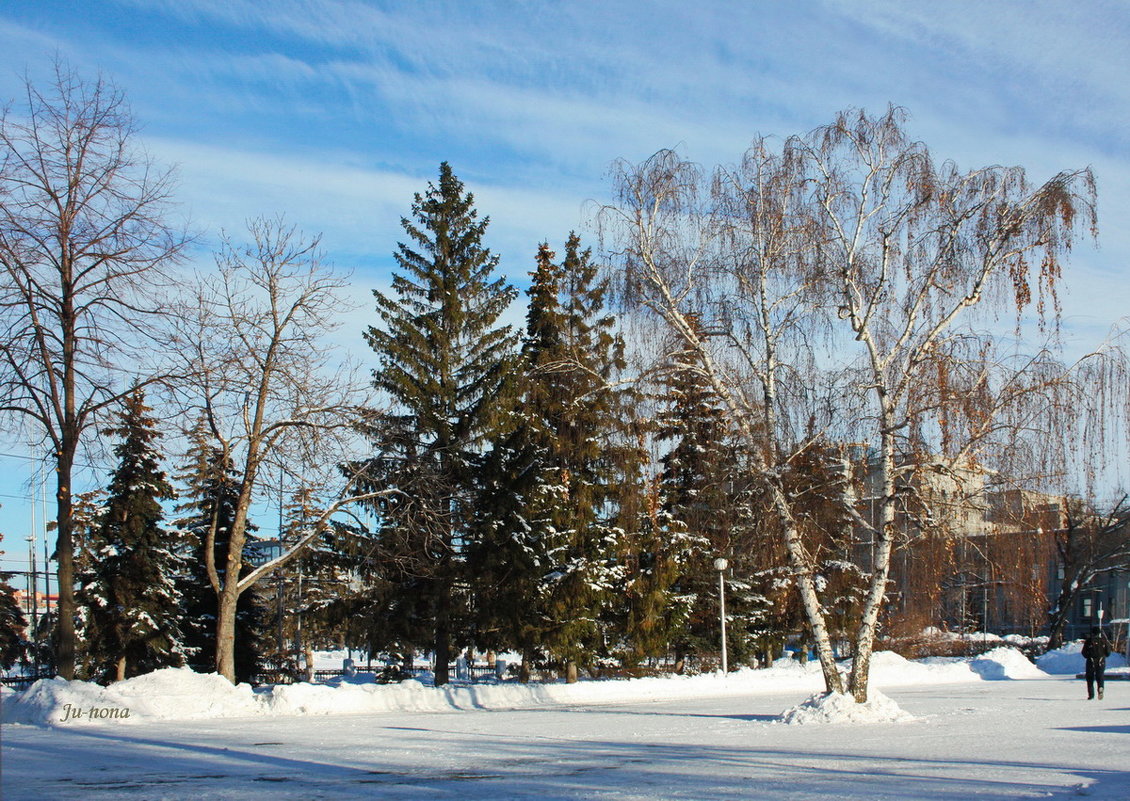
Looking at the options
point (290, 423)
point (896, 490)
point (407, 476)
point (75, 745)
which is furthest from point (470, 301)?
point (75, 745)

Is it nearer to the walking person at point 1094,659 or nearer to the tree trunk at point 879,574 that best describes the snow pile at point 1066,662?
the walking person at point 1094,659

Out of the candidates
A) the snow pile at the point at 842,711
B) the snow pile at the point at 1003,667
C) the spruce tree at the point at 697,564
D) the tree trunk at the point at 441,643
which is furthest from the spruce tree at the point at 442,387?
the snow pile at the point at 1003,667

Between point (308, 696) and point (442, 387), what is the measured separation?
12026mm

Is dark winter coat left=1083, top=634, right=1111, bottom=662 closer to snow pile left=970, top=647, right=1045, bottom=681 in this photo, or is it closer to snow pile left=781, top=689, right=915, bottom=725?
snow pile left=781, top=689, right=915, bottom=725

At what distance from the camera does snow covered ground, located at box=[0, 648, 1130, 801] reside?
9906 mm

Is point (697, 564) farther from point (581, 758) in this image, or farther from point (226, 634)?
point (581, 758)

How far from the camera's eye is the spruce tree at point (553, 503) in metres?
31.7

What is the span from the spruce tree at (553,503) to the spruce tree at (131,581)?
11311 millimetres

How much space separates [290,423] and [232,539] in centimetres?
316

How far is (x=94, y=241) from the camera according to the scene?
779 inches

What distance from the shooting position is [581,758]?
507 inches

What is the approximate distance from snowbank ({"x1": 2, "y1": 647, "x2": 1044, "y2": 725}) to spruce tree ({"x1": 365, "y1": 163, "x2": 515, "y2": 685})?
15.2 ft

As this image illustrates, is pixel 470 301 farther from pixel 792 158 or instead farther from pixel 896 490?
pixel 896 490

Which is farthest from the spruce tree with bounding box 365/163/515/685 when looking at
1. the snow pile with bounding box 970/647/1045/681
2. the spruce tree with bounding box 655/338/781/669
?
the snow pile with bounding box 970/647/1045/681
